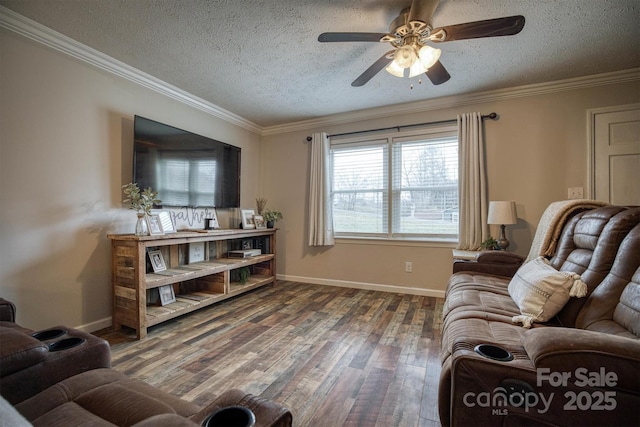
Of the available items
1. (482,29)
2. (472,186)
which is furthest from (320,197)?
(482,29)

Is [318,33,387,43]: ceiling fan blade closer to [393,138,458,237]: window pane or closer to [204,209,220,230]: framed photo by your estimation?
[393,138,458,237]: window pane

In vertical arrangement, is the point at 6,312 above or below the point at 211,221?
below

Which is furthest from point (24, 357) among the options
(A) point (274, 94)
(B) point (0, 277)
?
(A) point (274, 94)

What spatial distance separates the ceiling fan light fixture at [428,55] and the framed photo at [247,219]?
274 centimetres

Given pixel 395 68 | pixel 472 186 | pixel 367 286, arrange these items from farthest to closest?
1. pixel 367 286
2. pixel 472 186
3. pixel 395 68

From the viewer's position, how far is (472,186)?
3072 mm

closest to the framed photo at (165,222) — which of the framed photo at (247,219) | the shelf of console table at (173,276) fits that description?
the shelf of console table at (173,276)

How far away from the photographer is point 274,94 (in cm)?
316

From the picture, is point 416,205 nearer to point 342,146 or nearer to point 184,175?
point 342,146

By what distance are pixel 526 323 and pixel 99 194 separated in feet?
10.6

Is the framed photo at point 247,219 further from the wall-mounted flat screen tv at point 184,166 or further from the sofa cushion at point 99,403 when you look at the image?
the sofa cushion at point 99,403

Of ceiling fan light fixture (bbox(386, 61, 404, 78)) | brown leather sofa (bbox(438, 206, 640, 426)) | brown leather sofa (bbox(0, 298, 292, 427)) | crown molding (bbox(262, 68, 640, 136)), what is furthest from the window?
brown leather sofa (bbox(0, 298, 292, 427))

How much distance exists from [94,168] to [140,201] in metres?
0.48

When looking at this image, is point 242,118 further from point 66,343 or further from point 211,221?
point 66,343
